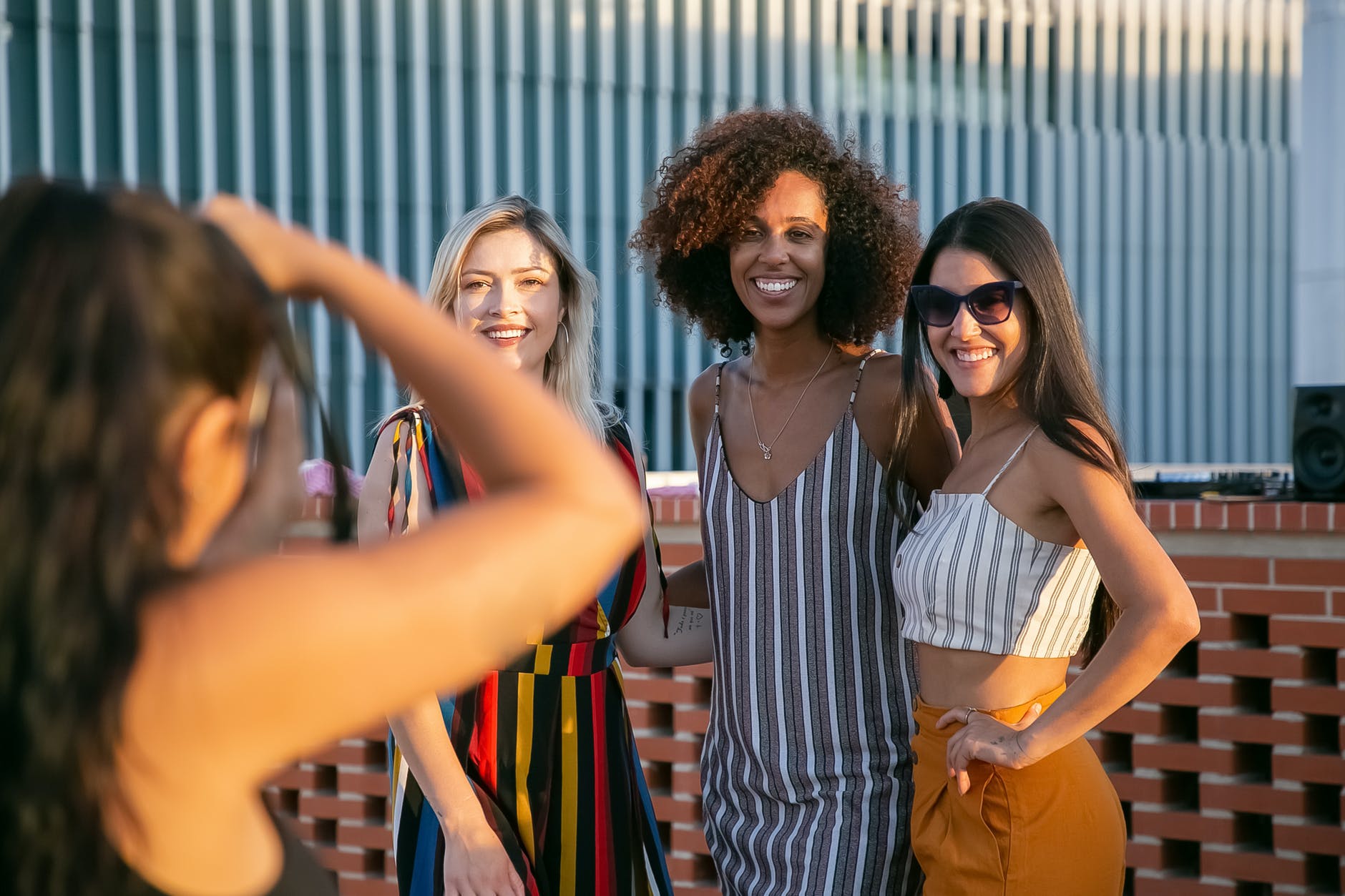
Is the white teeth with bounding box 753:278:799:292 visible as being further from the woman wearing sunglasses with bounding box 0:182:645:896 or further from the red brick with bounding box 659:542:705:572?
the red brick with bounding box 659:542:705:572

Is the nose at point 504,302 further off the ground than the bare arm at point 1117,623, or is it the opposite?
the nose at point 504,302

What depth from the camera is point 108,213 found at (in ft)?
3.09

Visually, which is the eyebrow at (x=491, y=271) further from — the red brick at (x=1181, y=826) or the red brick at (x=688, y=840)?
the red brick at (x=688, y=840)

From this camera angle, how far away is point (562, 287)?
2494 millimetres

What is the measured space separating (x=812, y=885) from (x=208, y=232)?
1.72 meters

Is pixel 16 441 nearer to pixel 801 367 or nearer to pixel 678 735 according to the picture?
pixel 801 367

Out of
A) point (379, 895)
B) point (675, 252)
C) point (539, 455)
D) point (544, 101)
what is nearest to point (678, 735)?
point (379, 895)

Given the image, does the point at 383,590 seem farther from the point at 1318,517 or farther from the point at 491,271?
the point at 1318,517

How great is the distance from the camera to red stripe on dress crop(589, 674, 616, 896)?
229 cm

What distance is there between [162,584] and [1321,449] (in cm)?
422

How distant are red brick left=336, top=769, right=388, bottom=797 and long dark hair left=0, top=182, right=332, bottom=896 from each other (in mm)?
3961

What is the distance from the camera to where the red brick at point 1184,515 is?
375 centimetres

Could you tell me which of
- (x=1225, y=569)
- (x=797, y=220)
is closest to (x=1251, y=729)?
(x=1225, y=569)

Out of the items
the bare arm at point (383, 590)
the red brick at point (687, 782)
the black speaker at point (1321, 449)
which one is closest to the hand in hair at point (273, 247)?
the bare arm at point (383, 590)
